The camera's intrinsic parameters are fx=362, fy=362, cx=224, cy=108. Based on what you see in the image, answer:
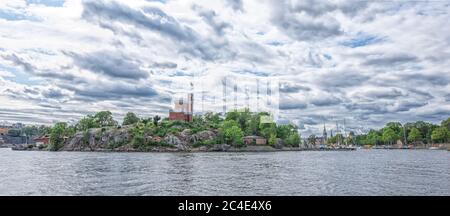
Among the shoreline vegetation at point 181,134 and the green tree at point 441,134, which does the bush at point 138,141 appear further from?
the green tree at point 441,134

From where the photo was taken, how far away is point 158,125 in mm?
120250

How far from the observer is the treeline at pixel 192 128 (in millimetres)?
112812

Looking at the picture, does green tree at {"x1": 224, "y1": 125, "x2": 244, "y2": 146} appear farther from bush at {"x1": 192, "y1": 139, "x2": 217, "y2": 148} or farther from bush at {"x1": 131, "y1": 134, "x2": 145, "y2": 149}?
bush at {"x1": 131, "y1": 134, "x2": 145, "y2": 149}

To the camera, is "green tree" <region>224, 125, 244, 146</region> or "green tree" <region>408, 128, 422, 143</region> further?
"green tree" <region>408, 128, 422, 143</region>

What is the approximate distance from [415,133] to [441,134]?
16577 millimetres

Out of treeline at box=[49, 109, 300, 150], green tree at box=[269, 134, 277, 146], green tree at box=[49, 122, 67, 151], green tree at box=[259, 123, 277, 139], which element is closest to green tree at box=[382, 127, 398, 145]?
treeline at box=[49, 109, 300, 150]

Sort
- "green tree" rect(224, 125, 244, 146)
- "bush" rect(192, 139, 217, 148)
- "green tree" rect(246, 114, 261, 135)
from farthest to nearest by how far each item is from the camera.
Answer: "green tree" rect(246, 114, 261, 135) < "green tree" rect(224, 125, 244, 146) < "bush" rect(192, 139, 217, 148)

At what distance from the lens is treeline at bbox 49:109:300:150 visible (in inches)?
4441

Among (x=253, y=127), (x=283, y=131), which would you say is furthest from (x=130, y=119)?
(x=283, y=131)

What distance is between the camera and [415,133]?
514ft

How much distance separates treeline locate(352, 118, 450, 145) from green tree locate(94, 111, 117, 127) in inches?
4819

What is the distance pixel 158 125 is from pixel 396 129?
118362 mm

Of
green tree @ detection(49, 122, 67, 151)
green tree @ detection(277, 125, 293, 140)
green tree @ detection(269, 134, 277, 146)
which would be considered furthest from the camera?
green tree @ detection(277, 125, 293, 140)
